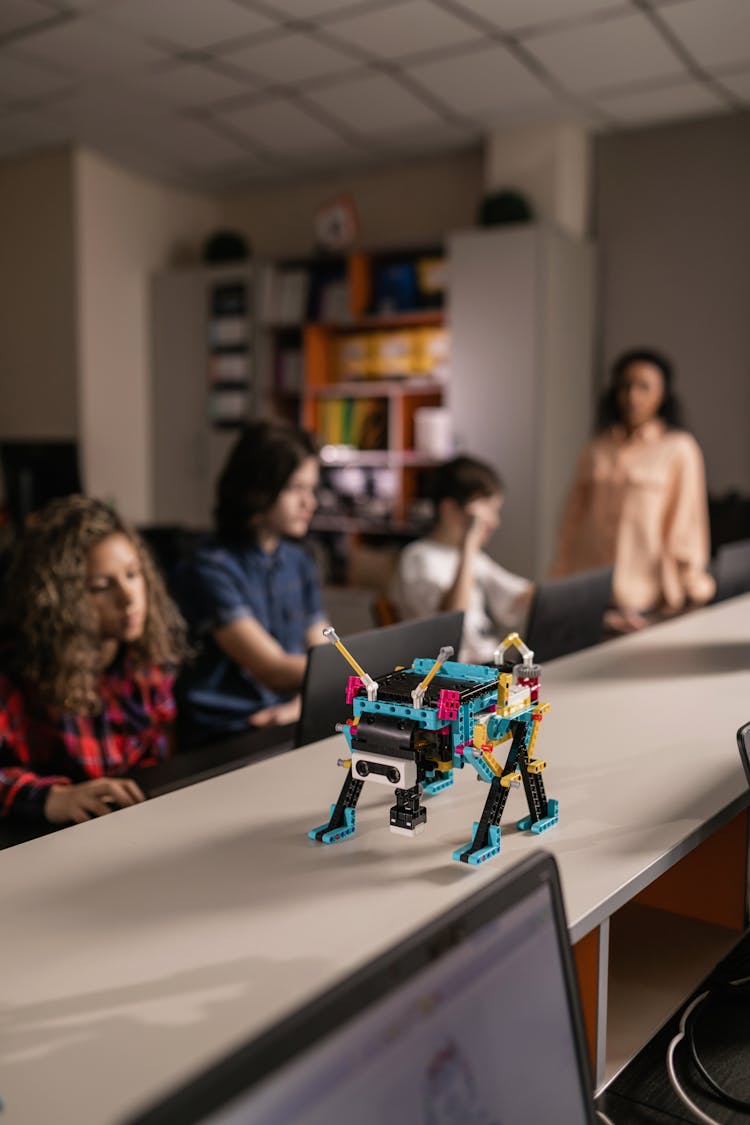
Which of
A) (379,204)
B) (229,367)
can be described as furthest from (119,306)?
(379,204)

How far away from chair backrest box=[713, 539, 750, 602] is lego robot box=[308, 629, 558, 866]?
171 cm

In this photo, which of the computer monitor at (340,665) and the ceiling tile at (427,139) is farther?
the ceiling tile at (427,139)

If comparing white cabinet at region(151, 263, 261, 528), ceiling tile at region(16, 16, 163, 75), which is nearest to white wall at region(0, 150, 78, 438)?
white cabinet at region(151, 263, 261, 528)

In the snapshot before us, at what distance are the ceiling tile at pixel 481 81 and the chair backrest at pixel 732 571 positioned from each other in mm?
2371

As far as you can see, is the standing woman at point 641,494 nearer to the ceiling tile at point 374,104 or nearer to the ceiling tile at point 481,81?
the ceiling tile at point 481,81

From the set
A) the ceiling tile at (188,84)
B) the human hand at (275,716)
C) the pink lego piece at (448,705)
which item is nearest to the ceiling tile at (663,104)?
the ceiling tile at (188,84)

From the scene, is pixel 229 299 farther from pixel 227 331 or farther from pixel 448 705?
pixel 448 705

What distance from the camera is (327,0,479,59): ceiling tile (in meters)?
3.64

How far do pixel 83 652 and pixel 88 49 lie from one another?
342 centimetres

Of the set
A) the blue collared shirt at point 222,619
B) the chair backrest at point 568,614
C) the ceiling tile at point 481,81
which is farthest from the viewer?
the ceiling tile at point 481,81

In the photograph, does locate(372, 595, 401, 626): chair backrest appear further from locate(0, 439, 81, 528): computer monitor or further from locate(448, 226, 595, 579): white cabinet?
locate(0, 439, 81, 528): computer monitor

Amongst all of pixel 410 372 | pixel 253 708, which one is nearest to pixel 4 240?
pixel 410 372

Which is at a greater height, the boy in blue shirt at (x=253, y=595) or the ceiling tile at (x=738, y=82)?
the ceiling tile at (x=738, y=82)

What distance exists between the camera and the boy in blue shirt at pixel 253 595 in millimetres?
2053
